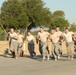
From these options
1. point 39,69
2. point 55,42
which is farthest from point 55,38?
point 39,69

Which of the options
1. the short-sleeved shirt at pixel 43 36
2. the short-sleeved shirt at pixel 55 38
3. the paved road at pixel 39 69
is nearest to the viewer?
the paved road at pixel 39 69

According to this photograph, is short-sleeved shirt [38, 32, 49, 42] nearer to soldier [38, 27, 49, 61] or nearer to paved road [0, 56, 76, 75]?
soldier [38, 27, 49, 61]

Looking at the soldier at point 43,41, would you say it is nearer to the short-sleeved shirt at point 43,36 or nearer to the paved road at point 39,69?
the short-sleeved shirt at point 43,36

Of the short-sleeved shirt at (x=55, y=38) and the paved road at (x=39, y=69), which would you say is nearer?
the paved road at (x=39, y=69)

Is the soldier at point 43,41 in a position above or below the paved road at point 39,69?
above

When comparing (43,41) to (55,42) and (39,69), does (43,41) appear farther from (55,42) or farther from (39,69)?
(39,69)

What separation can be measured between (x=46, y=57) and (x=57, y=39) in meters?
1.51

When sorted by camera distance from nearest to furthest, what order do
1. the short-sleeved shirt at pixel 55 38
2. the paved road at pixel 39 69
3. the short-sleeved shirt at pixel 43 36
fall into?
the paved road at pixel 39 69, the short-sleeved shirt at pixel 55 38, the short-sleeved shirt at pixel 43 36

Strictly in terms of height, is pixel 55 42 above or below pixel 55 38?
below

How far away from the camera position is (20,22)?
211 feet

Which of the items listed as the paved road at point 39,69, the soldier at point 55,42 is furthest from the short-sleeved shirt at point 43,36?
the paved road at point 39,69

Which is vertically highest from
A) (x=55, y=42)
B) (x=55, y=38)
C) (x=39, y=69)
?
(x=55, y=38)

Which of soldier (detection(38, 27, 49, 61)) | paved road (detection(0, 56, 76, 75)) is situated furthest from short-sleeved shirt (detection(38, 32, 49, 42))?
paved road (detection(0, 56, 76, 75))

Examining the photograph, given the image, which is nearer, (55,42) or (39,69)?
(39,69)
